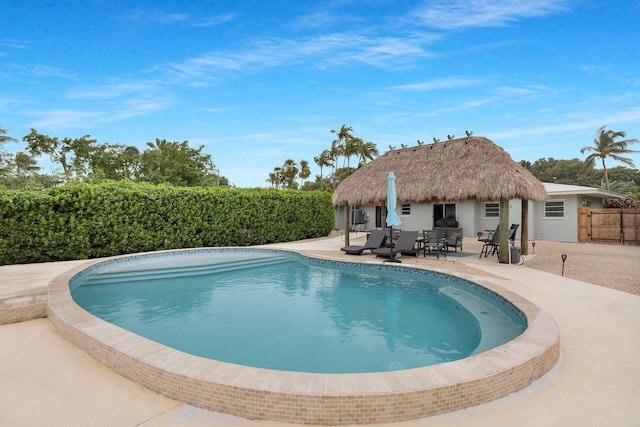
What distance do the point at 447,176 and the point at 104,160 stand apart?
34.0 meters

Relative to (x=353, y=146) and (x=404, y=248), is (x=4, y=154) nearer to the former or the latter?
(x=353, y=146)

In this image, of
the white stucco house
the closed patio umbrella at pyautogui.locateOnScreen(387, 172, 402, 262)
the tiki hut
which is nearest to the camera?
the tiki hut

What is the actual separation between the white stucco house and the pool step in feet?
41.0

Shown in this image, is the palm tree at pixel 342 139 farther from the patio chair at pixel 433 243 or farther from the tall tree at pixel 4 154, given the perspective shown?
the tall tree at pixel 4 154

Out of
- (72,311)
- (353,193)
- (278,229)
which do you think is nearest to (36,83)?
(278,229)

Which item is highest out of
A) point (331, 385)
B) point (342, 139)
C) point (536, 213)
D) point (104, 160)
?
point (342, 139)

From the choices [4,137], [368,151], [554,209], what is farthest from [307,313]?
[4,137]

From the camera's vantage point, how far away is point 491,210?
19781 millimetres

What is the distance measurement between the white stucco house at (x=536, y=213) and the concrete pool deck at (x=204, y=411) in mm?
13628

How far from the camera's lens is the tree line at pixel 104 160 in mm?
31812

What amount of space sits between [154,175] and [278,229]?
19.9 m

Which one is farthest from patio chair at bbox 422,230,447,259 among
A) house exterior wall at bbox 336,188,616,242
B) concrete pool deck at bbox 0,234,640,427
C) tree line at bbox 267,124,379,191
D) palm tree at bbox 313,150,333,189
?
palm tree at bbox 313,150,333,189

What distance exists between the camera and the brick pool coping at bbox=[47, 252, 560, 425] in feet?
8.56

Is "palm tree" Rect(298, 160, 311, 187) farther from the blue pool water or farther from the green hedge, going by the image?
the blue pool water
